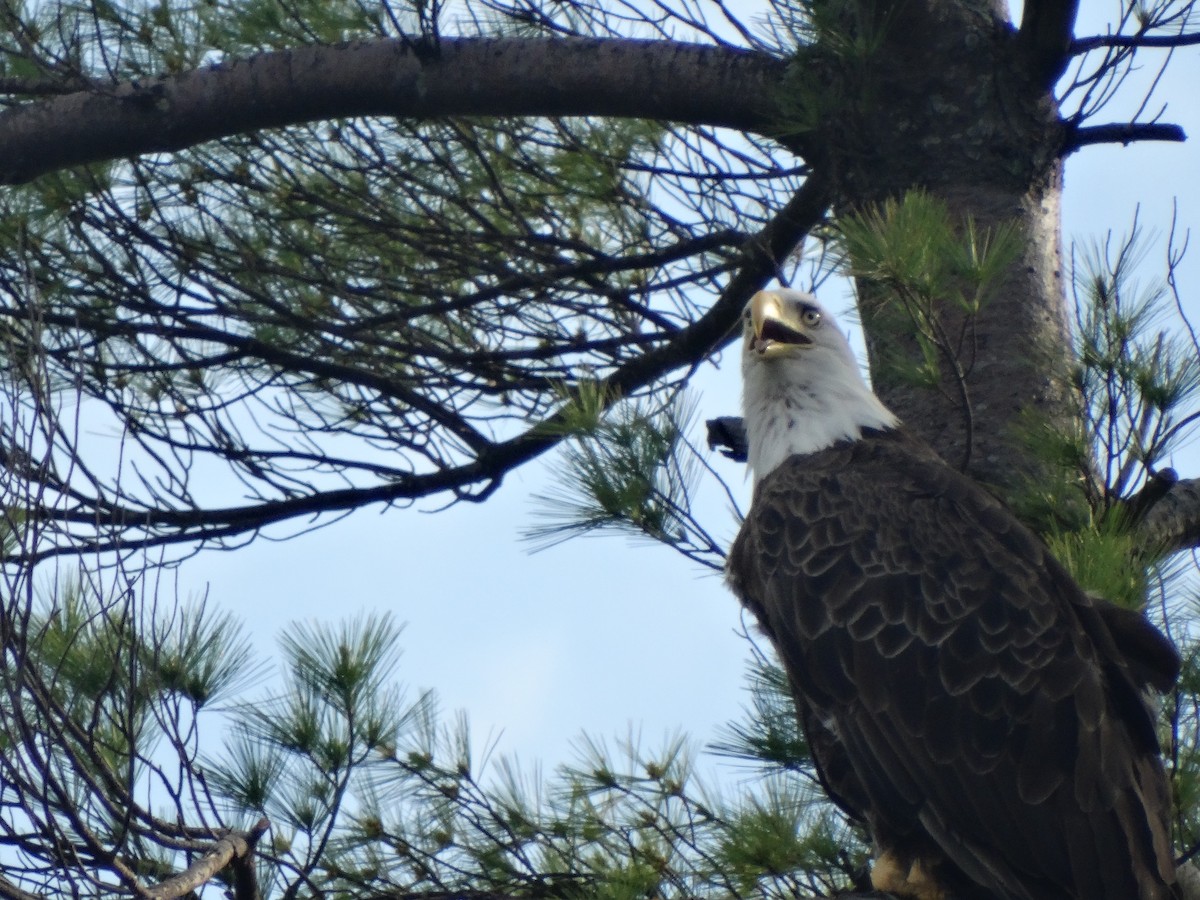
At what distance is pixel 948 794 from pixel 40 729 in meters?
1.77

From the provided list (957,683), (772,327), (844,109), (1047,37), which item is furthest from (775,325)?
(957,683)

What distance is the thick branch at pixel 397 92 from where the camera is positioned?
4.13m

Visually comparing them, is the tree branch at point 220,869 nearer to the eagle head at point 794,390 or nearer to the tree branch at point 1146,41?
the eagle head at point 794,390

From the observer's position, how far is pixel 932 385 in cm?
329

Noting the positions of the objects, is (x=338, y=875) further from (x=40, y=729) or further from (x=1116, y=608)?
(x=1116, y=608)

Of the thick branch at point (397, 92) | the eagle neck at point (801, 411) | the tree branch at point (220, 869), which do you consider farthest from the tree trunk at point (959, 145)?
the tree branch at point (220, 869)

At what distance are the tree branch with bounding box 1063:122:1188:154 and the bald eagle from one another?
3.32 ft

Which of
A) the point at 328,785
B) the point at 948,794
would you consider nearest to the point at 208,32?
the point at 328,785

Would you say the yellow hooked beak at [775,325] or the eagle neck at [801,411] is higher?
the yellow hooked beak at [775,325]

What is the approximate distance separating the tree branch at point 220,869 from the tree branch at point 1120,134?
9.02 ft

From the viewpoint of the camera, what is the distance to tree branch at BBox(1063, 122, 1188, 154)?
13.0 ft

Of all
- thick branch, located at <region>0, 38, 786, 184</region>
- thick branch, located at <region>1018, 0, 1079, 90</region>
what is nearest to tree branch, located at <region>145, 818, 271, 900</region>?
thick branch, located at <region>0, 38, 786, 184</region>

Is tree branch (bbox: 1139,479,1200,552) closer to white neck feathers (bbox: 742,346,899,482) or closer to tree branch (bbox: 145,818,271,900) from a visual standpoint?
white neck feathers (bbox: 742,346,899,482)

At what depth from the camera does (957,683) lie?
10.8 feet
